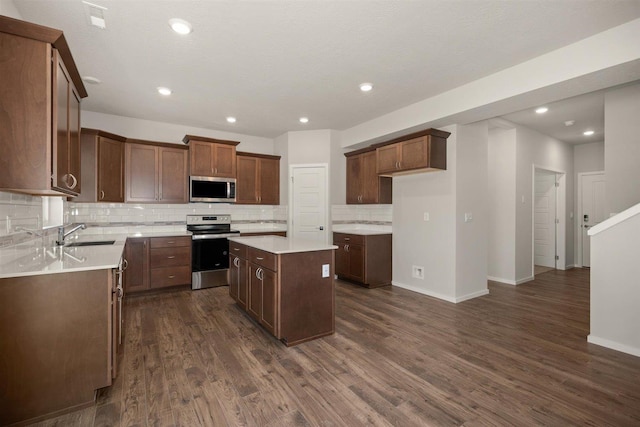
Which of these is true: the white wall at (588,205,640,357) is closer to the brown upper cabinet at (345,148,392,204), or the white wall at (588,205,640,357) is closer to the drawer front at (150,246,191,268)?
the brown upper cabinet at (345,148,392,204)

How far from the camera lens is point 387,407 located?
1.96 meters

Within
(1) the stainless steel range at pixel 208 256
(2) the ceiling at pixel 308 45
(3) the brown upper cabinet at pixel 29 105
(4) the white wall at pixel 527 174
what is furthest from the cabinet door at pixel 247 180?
(4) the white wall at pixel 527 174

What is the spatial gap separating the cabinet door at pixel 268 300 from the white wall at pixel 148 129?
3446 mm

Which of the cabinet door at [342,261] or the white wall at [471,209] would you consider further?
the cabinet door at [342,261]

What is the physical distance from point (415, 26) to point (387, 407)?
2.78m

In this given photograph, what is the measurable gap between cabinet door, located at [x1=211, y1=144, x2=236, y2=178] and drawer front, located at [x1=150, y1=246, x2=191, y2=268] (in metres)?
1.35

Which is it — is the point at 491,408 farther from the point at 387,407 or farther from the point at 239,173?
the point at 239,173

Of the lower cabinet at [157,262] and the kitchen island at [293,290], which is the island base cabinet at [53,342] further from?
the lower cabinet at [157,262]

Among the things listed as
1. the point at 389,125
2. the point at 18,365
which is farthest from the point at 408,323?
the point at 18,365

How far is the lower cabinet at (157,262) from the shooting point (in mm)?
4359

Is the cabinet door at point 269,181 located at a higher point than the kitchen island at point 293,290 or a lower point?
higher

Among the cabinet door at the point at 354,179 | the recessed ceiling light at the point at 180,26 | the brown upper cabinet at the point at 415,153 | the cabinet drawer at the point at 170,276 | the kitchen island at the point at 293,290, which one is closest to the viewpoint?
the recessed ceiling light at the point at 180,26

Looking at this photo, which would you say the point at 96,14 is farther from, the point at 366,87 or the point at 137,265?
the point at 137,265

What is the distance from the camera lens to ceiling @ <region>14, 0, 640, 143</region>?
7.35 feet
